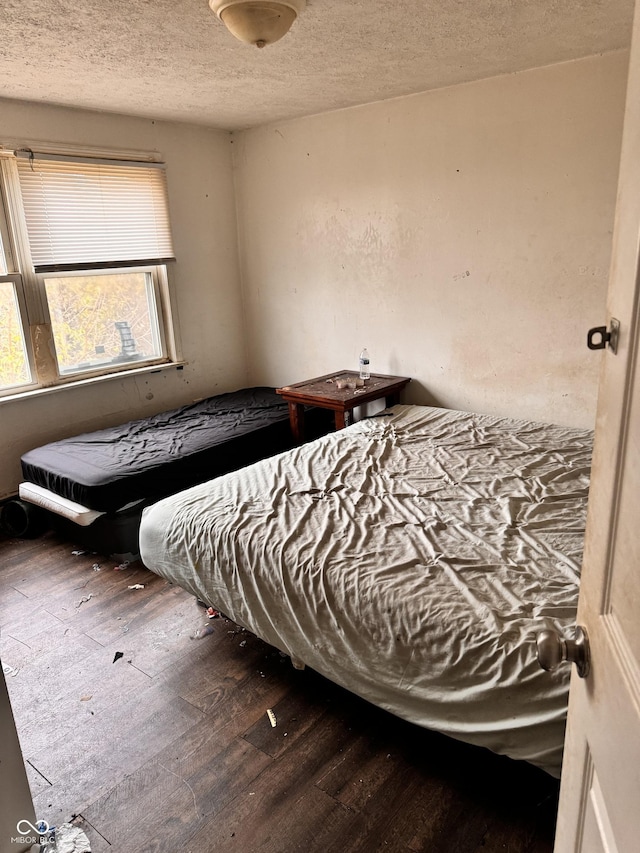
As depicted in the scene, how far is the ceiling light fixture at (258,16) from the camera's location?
1.97m

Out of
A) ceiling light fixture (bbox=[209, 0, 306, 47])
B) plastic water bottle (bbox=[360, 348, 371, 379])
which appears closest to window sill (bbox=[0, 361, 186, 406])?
plastic water bottle (bbox=[360, 348, 371, 379])

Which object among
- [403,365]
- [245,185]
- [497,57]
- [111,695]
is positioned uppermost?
[497,57]

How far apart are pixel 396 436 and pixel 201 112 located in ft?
8.01

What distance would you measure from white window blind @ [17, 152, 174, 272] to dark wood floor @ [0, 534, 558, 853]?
225 cm

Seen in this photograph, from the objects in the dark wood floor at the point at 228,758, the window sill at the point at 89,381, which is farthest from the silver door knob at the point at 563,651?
the window sill at the point at 89,381

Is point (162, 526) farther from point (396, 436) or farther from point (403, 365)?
point (403, 365)

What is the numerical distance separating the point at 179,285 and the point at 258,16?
2361mm

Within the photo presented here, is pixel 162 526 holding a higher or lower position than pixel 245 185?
lower

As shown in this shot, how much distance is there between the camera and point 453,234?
3.45m

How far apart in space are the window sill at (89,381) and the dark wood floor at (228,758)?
150cm

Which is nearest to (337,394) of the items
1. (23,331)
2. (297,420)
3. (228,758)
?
(297,420)

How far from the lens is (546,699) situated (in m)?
1.41

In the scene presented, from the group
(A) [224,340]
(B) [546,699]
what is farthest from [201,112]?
(B) [546,699]

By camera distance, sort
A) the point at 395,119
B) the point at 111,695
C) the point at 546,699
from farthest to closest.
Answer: the point at 395,119, the point at 111,695, the point at 546,699
